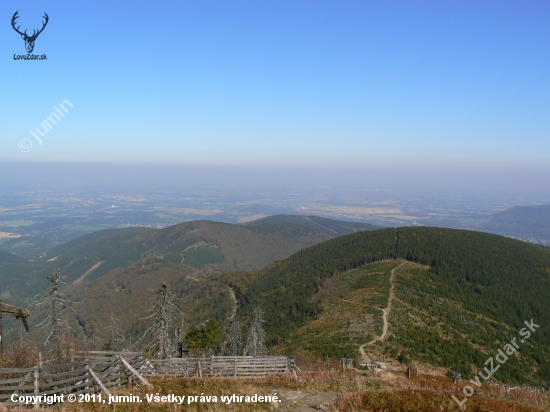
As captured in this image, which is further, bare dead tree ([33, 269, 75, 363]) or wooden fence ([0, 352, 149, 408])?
bare dead tree ([33, 269, 75, 363])

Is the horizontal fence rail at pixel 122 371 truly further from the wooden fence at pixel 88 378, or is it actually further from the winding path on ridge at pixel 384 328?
the winding path on ridge at pixel 384 328

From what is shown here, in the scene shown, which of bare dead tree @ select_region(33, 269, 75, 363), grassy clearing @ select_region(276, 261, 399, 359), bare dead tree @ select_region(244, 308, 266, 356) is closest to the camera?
bare dead tree @ select_region(33, 269, 75, 363)

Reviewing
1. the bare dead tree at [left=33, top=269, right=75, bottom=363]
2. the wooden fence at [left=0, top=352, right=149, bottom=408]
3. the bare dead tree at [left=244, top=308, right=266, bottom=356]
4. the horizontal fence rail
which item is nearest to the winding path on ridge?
the bare dead tree at [left=244, top=308, right=266, bottom=356]

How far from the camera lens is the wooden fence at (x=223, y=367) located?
2258cm

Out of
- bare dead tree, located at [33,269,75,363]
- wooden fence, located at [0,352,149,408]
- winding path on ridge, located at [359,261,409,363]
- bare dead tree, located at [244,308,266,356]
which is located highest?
wooden fence, located at [0,352,149,408]

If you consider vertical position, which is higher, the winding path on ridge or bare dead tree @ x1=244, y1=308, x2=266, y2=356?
the winding path on ridge

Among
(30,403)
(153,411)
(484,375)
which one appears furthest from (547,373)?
(30,403)

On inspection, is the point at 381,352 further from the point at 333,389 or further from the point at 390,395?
the point at 390,395

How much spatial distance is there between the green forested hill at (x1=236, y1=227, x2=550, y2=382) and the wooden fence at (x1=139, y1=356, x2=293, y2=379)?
25.3m

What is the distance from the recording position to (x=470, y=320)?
5791 centimetres

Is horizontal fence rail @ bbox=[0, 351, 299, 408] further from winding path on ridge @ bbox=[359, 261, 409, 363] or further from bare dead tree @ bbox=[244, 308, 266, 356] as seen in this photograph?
bare dead tree @ bbox=[244, 308, 266, 356]

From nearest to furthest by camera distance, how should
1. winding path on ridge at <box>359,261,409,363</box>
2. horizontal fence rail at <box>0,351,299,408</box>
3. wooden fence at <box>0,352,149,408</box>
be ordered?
wooden fence at <box>0,352,149,408</box> → horizontal fence rail at <box>0,351,299,408</box> → winding path on ridge at <box>359,261,409,363</box>

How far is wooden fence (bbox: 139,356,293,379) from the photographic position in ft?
74.1

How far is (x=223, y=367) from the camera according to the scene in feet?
76.1
